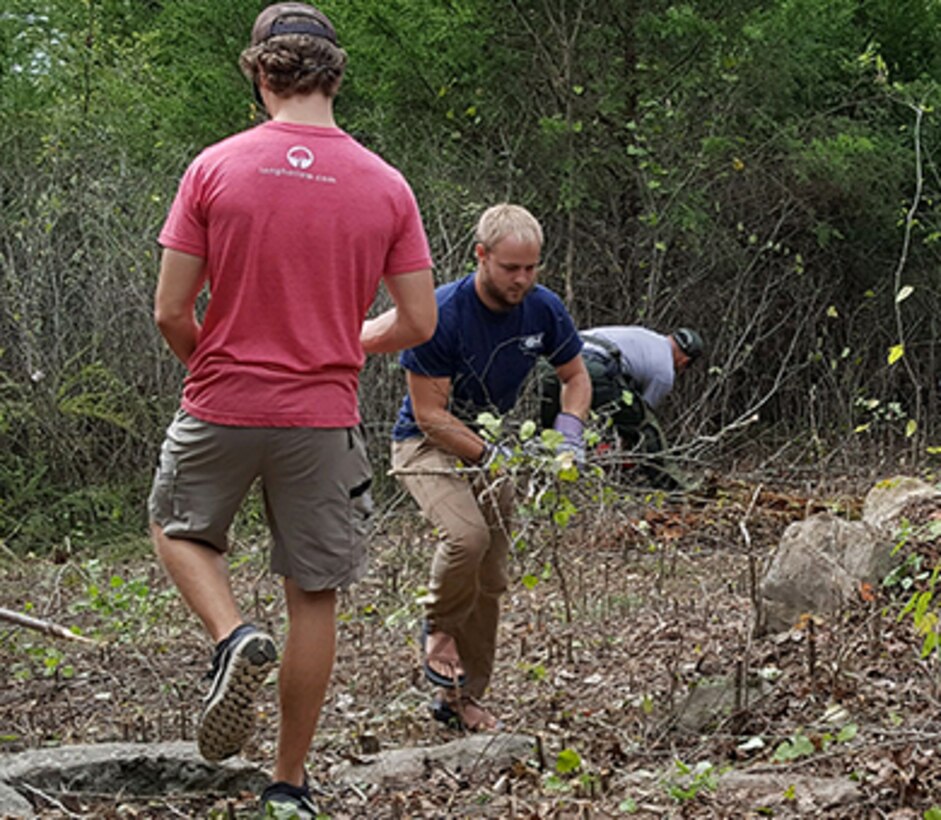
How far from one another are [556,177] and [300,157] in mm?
9768

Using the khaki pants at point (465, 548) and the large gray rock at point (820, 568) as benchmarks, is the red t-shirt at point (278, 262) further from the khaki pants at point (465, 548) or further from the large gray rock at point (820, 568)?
the large gray rock at point (820, 568)

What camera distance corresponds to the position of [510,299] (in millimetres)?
5648

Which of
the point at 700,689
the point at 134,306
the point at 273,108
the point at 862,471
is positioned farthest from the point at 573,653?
the point at 134,306

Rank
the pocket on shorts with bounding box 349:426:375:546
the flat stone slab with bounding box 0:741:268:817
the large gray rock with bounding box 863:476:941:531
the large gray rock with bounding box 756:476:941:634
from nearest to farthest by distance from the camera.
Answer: the pocket on shorts with bounding box 349:426:375:546 < the flat stone slab with bounding box 0:741:268:817 < the large gray rock with bounding box 756:476:941:634 < the large gray rock with bounding box 863:476:941:531

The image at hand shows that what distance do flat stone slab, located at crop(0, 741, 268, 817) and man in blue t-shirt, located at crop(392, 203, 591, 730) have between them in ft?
3.77

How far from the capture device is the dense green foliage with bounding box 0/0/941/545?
12484 millimetres

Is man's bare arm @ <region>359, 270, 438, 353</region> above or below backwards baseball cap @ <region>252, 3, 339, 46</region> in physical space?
below

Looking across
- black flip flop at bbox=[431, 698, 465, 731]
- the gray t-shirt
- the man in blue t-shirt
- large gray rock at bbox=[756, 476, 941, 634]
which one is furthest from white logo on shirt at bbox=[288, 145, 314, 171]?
the gray t-shirt

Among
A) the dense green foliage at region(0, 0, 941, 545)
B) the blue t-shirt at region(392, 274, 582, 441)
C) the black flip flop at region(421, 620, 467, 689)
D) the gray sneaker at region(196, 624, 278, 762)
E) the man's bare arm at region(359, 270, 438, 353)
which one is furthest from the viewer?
the dense green foliage at region(0, 0, 941, 545)

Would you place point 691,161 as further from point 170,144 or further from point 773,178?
point 170,144

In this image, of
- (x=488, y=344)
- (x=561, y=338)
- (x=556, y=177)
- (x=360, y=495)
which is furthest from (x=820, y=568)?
(x=556, y=177)

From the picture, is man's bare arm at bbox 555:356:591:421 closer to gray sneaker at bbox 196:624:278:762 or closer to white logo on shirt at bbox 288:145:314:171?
white logo on shirt at bbox 288:145:314:171

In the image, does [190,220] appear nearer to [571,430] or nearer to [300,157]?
[300,157]

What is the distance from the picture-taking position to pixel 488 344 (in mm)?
5730
